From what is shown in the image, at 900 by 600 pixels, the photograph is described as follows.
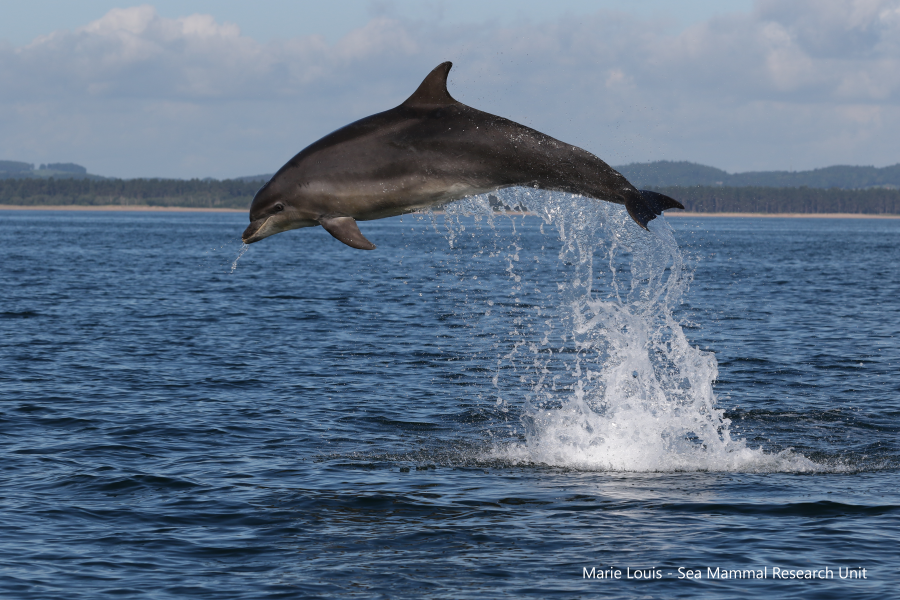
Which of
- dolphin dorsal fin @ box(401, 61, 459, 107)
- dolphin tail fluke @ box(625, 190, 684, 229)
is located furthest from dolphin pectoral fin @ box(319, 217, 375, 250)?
dolphin tail fluke @ box(625, 190, 684, 229)

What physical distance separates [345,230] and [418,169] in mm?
1002

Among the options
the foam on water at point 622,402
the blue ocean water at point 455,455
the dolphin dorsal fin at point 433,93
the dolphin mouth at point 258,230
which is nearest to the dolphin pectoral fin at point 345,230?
the dolphin mouth at point 258,230

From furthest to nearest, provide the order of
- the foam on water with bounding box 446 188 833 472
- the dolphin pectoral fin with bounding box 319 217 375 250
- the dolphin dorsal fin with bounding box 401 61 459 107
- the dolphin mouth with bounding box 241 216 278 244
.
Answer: the foam on water with bounding box 446 188 833 472 < the dolphin dorsal fin with bounding box 401 61 459 107 < the dolphin mouth with bounding box 241 216 278 244 < the dolphin pectoral fin with bounding box 319 217 375 250

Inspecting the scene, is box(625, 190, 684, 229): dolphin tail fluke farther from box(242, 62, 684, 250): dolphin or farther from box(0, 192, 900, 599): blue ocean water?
box(0, 192, 900, 599): blue ocean water

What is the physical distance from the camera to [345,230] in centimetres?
1068

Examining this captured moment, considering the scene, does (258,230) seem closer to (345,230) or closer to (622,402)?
(345,230)

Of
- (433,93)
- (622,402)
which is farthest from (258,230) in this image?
(622,402)

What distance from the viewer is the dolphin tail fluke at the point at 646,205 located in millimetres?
10969

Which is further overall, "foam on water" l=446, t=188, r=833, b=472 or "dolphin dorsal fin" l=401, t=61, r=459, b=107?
"foam on water" l=446, t=188, r=833, b=472

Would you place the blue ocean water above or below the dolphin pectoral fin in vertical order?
below

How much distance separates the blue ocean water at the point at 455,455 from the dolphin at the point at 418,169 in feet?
6.47

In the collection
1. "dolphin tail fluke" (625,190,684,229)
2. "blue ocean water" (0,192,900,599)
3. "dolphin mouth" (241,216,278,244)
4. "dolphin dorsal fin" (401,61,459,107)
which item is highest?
"dolphin dorsal fin" (401,61,459,107)

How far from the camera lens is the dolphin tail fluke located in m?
11.0

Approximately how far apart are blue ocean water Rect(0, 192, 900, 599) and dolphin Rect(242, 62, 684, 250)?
1.97 m
